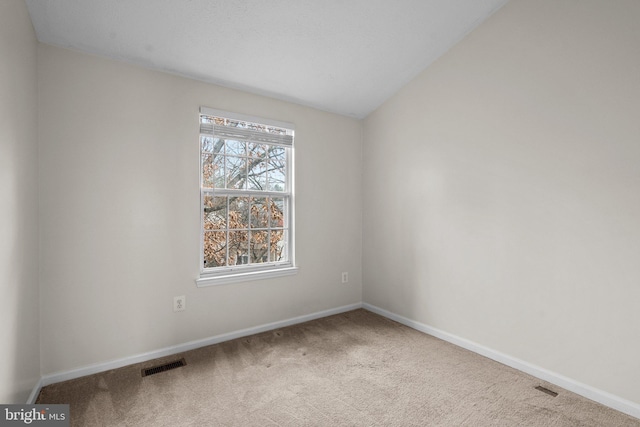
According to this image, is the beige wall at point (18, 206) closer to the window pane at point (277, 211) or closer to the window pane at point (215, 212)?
the window pane at point (215, 212)

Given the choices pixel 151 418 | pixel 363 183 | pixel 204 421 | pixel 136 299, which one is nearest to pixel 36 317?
pixel 136 299

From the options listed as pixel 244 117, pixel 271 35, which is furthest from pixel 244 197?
pixel 271 35

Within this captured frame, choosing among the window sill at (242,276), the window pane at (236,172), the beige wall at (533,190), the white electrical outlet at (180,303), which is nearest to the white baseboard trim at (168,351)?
the white electrical outlet at (180,303)

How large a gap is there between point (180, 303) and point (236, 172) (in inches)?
50.2

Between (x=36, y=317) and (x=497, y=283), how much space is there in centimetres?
337

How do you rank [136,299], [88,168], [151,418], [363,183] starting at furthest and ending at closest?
1. [363,183]
2. [136,299]
3. [88,168]
4. [151,418]

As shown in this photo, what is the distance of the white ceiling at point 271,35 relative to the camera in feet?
6.68

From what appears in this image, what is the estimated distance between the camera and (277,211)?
10.7 ft

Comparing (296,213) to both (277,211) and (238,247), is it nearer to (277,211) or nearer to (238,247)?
(277,211)

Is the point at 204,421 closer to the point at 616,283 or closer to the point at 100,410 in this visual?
the point at 100,410

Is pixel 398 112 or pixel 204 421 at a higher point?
pixel 398 112

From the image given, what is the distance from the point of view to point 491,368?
7.82ft

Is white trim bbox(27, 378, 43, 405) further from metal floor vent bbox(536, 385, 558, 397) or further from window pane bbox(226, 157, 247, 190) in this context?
metal floor vent bbox(536, 385, 558, 397)

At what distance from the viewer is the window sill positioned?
274cm
